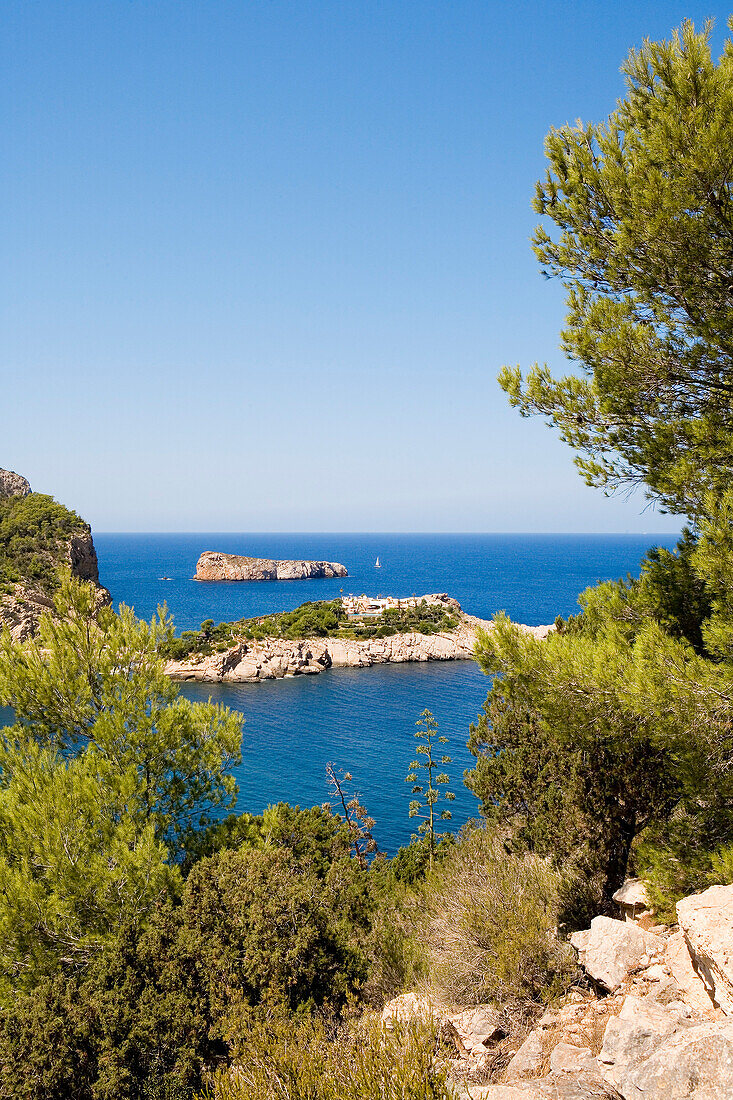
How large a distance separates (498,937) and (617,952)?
5.68 ft

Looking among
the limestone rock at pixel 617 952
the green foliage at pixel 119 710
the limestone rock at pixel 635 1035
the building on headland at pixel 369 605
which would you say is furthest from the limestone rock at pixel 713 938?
the building on headland at pixel 369 605

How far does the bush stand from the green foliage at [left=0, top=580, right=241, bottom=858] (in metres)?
4.50

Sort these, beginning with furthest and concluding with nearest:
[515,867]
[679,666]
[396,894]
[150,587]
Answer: [150,587] → [396,894] → [515,867] → [679,666]

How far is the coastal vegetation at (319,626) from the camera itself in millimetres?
59375

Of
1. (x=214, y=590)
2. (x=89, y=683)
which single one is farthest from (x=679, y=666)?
(x=214, y=590)

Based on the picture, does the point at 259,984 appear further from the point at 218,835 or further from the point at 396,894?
the point at 396,894

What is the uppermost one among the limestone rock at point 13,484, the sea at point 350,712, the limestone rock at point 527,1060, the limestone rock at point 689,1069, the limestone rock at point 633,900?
the limestone rock at point 13,484

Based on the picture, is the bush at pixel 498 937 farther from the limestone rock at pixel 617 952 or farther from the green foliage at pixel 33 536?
the green foliage at pixel 33 536

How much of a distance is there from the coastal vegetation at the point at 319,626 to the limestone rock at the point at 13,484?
37.7 meters

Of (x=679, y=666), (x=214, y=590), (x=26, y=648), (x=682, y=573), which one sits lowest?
(x=214, y=590)

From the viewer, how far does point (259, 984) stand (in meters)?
7.61

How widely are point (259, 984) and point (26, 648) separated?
6.64 metres

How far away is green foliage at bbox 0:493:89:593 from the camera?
5358 centimetres

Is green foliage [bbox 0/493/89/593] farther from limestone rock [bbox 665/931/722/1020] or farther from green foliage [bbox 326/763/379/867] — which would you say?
limestone rock [bbox 665/931/722/1020]
